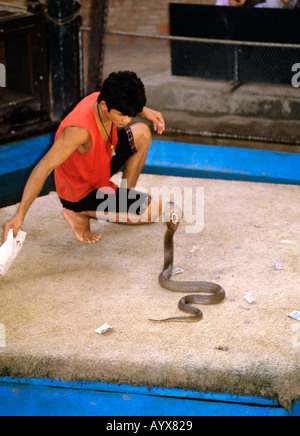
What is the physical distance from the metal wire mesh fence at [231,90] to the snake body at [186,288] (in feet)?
8.82

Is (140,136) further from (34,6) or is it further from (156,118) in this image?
(34,6)

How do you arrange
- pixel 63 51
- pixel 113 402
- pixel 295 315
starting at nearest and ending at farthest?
pixel 113 402 → pixel 295 315 → pixel 63 51

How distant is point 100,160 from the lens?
3607 mm

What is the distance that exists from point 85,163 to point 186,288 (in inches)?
36.5

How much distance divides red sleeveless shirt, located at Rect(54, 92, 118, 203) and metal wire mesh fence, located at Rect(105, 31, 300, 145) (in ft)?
8.22

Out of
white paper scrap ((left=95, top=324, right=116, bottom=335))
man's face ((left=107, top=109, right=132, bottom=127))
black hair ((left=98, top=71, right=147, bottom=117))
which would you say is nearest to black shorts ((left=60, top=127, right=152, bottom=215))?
man's face ((left=107, top=109, right=132, bottom=127))

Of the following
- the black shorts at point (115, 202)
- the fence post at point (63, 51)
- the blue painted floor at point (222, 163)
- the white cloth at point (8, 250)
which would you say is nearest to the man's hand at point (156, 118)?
the black shorts at point (115, 202)

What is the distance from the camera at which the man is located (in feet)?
10.3

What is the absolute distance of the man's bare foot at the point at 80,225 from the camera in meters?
3.91

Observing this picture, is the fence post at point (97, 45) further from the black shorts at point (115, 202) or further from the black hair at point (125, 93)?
the black hair at point (125, 93)

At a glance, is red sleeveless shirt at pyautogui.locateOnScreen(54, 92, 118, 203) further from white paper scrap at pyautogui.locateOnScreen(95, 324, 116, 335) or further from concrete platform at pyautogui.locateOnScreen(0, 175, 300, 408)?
white paper scrap at pyautogui.locateOnScreen(95, 324, 116, 335)

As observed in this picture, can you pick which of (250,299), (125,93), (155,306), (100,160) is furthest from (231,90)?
(155,306)

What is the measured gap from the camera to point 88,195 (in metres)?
3.81
